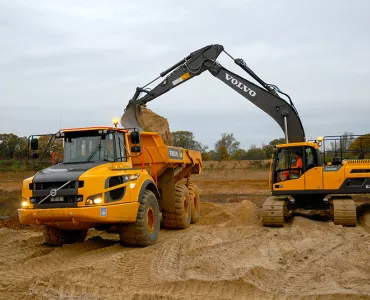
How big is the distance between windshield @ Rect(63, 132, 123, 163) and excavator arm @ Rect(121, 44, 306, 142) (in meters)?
4.07

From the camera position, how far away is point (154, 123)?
13359mm

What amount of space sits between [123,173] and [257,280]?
11.4 feet

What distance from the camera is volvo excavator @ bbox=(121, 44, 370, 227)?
11.5m

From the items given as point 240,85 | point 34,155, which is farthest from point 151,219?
point 240,85

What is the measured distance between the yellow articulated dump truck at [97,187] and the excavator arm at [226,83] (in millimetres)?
3329

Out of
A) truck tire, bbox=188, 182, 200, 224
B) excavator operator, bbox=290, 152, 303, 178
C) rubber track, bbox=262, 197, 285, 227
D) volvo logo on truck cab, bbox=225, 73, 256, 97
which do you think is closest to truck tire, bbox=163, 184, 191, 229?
truck tire, bbox=188, 182, 200, 224

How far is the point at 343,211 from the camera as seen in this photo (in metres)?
11.3

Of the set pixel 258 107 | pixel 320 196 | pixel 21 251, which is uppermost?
pixel 258 107

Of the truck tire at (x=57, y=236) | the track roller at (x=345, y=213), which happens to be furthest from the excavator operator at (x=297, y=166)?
the truck tire at (x=57, y=236)

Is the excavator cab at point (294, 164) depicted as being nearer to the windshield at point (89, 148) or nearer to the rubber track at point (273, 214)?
the rubber track at point (273, 214)

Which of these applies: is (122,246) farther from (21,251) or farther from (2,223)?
(2,223)

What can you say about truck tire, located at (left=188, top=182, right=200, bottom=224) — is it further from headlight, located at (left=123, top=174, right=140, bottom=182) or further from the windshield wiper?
the windshield wiper

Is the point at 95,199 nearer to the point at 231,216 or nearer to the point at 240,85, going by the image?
the point at 231,216

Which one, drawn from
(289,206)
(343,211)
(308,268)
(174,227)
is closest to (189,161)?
(174,227)
